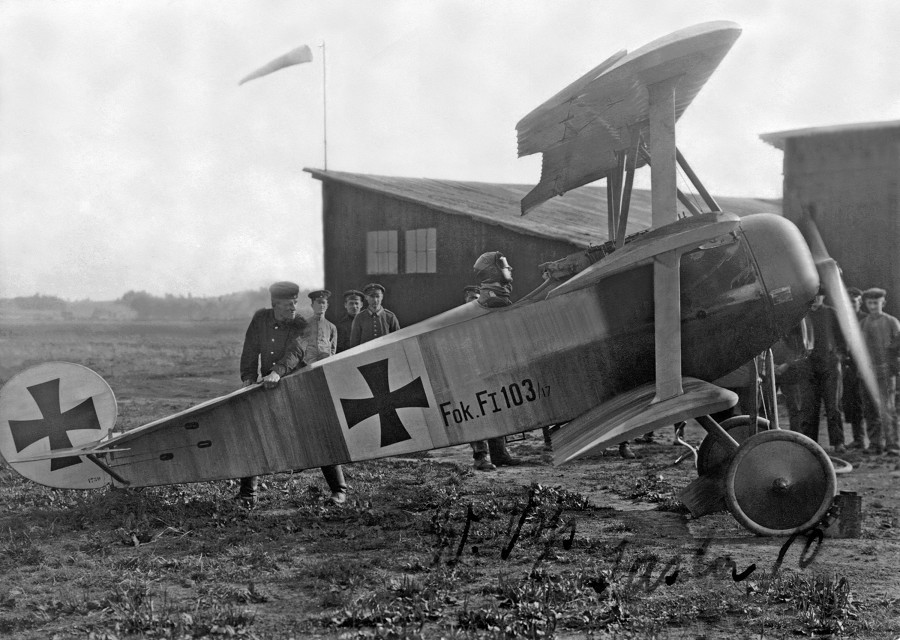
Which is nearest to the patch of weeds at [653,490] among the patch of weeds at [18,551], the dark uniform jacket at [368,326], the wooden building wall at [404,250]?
the dark uniform jacket at [368,326]

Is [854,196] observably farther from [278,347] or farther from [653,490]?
[278,347]

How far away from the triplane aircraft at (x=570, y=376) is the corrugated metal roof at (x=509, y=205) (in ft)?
30.2

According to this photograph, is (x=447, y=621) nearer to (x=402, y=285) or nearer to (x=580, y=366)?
(x=580, y=366)

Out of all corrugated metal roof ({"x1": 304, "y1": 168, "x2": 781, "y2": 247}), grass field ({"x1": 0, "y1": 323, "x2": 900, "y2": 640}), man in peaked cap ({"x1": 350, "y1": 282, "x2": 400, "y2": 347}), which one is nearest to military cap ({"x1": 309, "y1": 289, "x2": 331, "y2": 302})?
man in peaked cap ({"x1": 350, "y1": 282, "x2": 400, "y2": 347})

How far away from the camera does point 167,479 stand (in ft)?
20.2

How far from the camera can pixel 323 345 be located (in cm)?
805

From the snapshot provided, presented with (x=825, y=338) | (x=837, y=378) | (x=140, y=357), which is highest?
(x=825, y=338)

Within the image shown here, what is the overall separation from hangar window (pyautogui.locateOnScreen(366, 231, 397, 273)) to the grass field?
1089 cm

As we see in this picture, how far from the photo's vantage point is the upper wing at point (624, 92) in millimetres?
5301

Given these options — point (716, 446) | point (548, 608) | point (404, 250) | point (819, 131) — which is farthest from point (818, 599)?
point (404, 250)

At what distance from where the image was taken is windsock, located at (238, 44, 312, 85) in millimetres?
13266

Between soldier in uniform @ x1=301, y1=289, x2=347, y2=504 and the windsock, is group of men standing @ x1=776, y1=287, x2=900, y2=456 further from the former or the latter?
the windsock

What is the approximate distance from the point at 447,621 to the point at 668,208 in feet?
11.0

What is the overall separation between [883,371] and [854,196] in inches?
113
